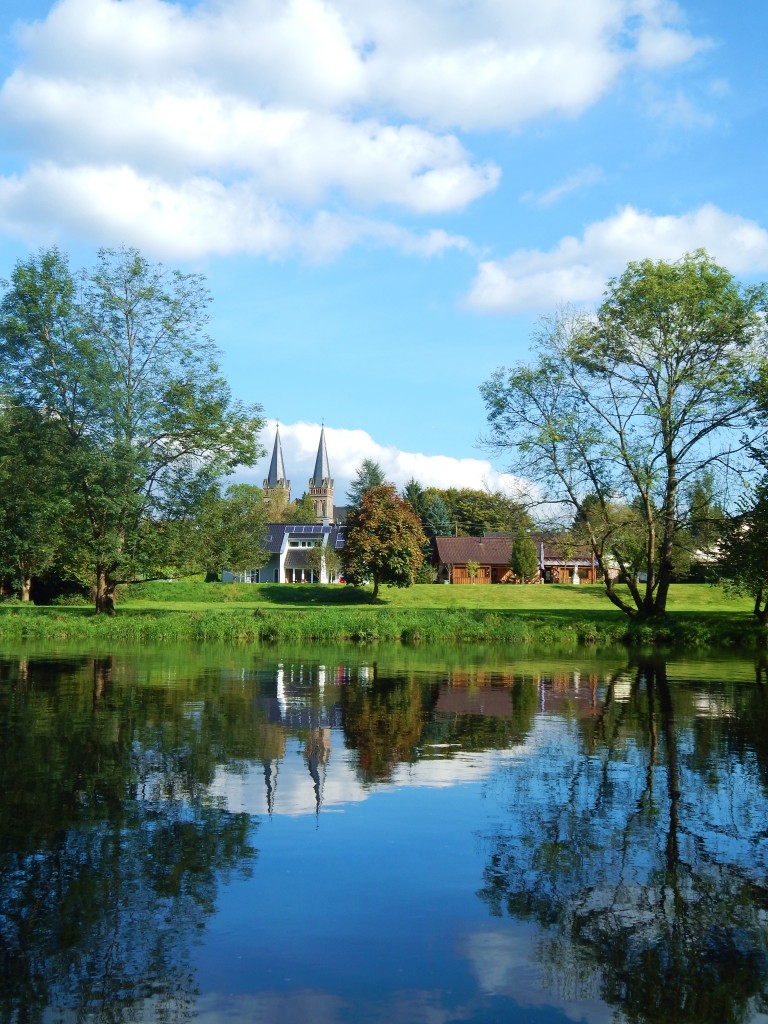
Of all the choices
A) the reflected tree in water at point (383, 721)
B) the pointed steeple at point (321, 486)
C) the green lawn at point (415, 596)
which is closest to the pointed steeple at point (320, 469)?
the pointed steeple at point (321, 486)

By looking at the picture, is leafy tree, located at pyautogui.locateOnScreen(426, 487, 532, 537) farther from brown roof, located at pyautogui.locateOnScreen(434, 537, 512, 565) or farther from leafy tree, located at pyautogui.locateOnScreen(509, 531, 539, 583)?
leafy tree, located at pyautogui.locateOnScreen(509, 531, 539, 583)

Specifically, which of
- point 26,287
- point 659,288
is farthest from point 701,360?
point 26,287

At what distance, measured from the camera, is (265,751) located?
44.0 feet

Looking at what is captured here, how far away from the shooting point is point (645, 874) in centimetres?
802

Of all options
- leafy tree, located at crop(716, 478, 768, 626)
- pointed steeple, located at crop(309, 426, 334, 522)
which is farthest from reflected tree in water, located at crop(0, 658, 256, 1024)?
pointed steeple, located at crop(309, 426, 334, 522)

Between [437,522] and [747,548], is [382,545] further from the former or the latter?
[437,522]

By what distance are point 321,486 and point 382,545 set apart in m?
106

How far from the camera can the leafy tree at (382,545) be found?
6600cm

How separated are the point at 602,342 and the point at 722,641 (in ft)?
47.6

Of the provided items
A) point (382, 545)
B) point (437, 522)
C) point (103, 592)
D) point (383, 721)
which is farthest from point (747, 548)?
point (437, 522)

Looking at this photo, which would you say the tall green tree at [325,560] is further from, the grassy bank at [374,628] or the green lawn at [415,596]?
the grassy bank at [374,628]

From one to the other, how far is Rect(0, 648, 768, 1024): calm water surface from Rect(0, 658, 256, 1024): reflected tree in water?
3cm

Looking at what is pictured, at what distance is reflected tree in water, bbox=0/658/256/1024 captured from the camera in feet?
19.1

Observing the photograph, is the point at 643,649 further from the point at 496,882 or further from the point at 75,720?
the point at 496,882
